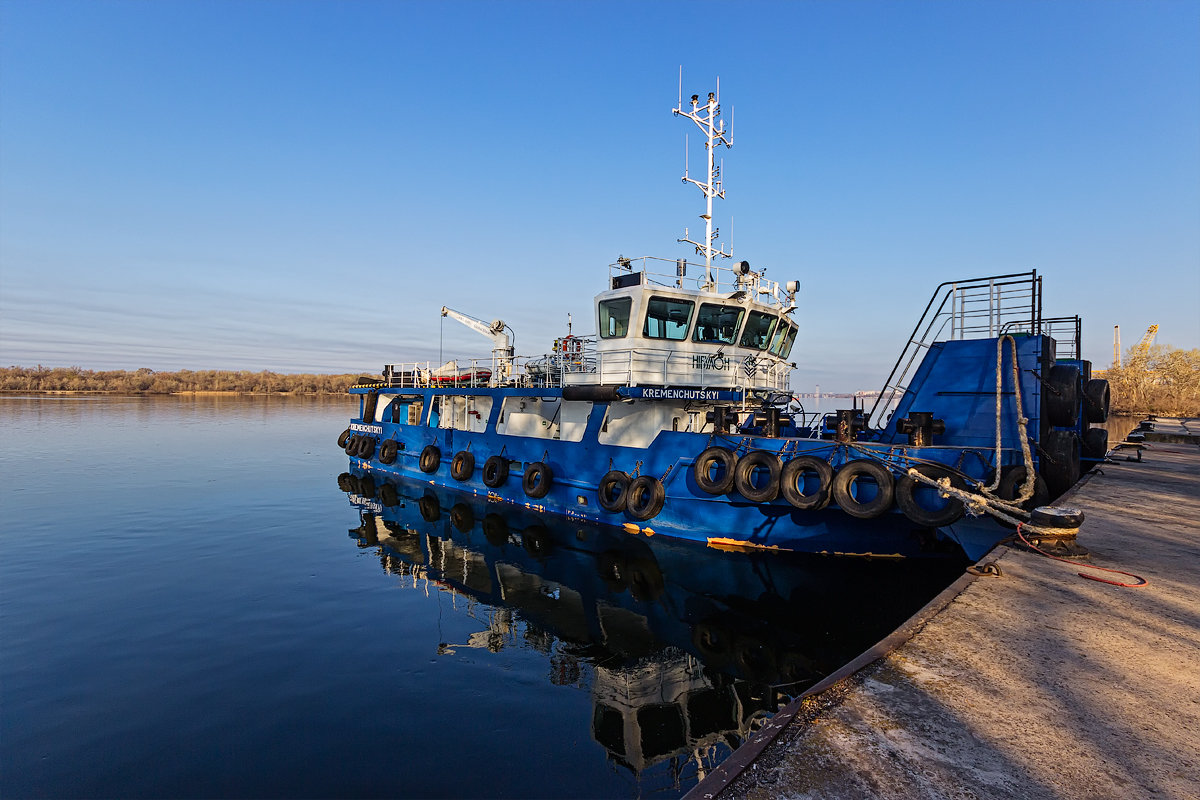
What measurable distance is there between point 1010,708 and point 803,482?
6.72m

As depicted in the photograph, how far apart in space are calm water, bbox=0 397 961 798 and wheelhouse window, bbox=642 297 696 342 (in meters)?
4.93

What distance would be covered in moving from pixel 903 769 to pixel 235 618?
30.4ft

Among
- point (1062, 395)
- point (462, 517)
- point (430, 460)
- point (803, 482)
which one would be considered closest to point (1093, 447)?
point (1062, 395)

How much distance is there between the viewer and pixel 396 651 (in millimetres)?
7551

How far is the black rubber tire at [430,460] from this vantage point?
19.0 metres

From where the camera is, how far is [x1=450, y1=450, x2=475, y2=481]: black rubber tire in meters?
17.4

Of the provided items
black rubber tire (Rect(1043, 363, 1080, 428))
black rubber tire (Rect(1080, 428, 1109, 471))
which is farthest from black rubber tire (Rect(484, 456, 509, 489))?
black rubber tire (Rect(1080, 428, 1109, 471))

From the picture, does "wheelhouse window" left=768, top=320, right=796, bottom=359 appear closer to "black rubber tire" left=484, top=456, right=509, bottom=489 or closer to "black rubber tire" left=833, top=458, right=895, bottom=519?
"black rubber tire" left=833, top=458, right=895, bottom=519

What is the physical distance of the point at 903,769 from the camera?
118 inches

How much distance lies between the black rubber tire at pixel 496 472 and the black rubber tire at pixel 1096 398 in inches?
570

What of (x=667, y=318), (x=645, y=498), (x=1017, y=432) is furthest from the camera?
(x=667, y=318)

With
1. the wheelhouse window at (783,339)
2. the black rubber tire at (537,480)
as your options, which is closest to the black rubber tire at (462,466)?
the black rubber tire at (537,480)

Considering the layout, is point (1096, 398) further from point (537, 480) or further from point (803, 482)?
point (537, 480)

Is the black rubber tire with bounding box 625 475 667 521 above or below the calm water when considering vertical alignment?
above
